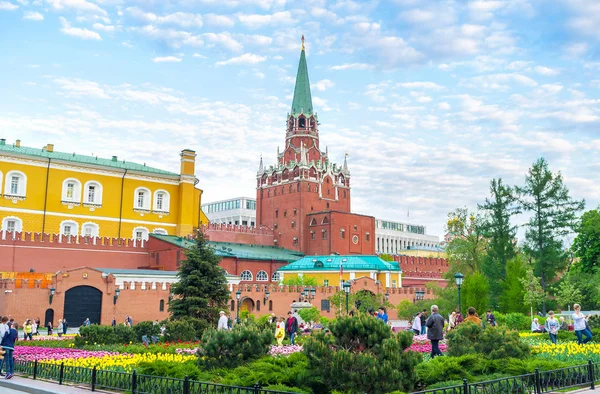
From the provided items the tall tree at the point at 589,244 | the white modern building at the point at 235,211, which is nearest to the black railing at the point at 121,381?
the tall tree at the point at 589,244

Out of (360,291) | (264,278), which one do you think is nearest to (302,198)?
(264,278)

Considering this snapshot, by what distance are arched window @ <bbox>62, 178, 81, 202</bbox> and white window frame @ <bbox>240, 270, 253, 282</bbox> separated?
16.8 m

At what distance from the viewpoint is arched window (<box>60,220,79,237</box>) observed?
52.2m

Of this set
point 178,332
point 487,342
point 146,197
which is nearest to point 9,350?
point 178,332

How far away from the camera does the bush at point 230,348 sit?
38.3 feet

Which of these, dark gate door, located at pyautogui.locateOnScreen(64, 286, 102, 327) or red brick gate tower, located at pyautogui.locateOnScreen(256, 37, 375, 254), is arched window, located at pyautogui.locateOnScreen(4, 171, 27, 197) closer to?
dark gate door, located at pyautogui.locateOnScreen(64, 286, 102, 327)

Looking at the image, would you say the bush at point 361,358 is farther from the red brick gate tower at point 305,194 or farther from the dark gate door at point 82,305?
the red brick gate tower at point 305,194

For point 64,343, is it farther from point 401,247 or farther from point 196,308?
point 401,247

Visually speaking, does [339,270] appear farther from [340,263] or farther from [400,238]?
[400,238]

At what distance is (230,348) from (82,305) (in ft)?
97.2

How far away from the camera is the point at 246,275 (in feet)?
188

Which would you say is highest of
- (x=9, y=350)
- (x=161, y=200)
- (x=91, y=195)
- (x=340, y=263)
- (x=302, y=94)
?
(x=302, y=94)

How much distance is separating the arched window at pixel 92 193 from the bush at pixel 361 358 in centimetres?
4820

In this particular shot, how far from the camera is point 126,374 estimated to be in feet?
35.4
